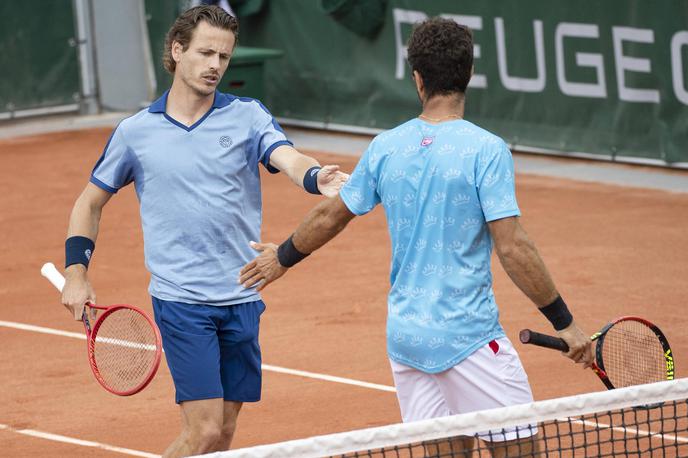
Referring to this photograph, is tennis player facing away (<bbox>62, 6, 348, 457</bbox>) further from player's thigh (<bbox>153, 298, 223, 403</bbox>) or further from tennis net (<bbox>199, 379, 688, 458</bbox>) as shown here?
tennis net (<bbox>199, 379, 688, 458</bbox>)

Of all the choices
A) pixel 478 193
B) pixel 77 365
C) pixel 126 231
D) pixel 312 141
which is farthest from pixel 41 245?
pixel 478 193

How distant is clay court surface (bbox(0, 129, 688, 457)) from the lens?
25.2ft

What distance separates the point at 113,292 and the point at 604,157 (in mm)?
6288

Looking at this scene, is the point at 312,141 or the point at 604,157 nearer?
the point at 604,157

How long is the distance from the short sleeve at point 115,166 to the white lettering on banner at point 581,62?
31.2 ft

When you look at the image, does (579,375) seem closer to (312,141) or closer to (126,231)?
(126,231)

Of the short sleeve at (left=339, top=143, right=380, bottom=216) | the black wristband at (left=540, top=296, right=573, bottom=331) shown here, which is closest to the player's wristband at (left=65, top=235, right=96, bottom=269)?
the short sleeve at (left=339, top=143, right=380, bottom=216)

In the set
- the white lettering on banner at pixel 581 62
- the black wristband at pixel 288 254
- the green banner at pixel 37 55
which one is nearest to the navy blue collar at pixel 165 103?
the black wristband at pixel 288 254

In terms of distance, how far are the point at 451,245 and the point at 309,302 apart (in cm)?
554

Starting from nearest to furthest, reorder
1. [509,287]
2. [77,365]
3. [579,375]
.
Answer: [579,375] < [77,365] < [509,287]

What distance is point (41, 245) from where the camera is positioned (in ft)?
40.7

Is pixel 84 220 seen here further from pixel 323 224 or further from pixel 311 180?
pixel 323 224

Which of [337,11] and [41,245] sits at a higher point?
[337,11]

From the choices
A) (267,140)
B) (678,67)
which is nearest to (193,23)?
(267,140)
